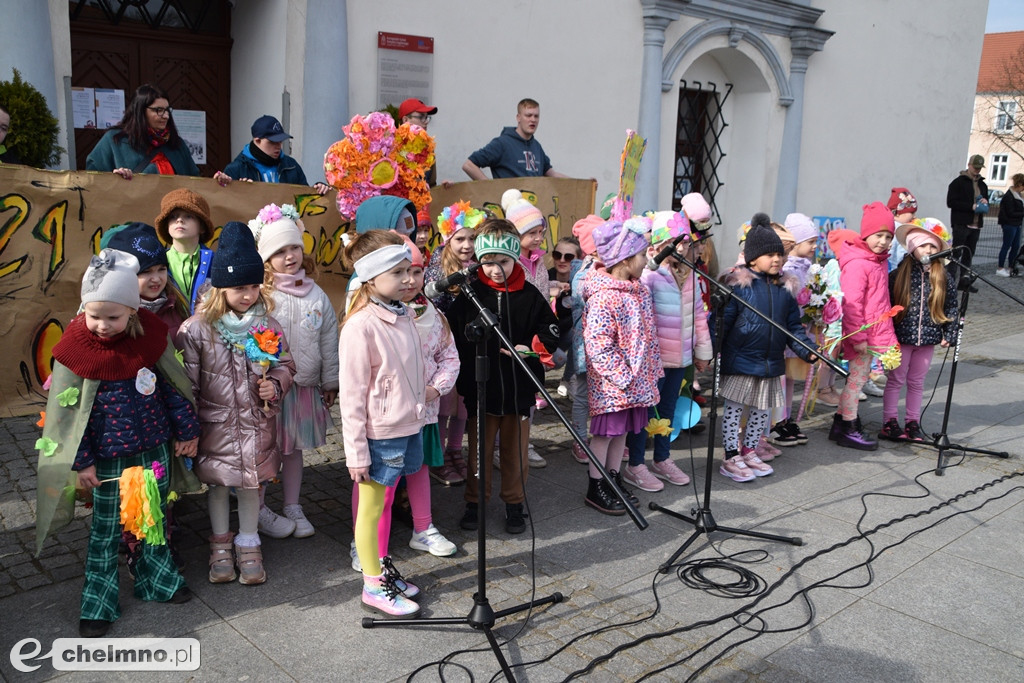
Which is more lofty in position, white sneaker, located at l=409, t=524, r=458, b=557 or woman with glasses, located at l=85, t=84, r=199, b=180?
woman with glasses, located at l=85, t=84, r=199, b=180

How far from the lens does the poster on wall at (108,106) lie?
798 centimetres

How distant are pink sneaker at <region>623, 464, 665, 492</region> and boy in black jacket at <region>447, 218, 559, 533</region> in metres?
1.01

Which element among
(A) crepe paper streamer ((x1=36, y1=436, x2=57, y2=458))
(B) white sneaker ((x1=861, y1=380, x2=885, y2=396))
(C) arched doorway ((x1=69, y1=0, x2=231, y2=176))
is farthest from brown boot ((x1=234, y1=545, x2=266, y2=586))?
(B) white sneaker ((x1=861, y1=380, x2=885, y2=396))

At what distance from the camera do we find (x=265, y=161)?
616cm

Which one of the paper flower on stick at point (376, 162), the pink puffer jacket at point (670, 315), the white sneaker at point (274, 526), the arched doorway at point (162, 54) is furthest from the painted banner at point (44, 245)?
the pink puffer jacket at point (670, 315)

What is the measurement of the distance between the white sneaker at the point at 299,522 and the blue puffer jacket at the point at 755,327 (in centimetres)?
293

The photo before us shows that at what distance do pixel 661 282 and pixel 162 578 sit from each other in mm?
3395

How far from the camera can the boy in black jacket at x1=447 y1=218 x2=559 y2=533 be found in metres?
4.55

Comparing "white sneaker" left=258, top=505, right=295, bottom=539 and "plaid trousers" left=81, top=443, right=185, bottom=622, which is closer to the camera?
"plaid trousers" left=81, top=443, right=185, bottom=622

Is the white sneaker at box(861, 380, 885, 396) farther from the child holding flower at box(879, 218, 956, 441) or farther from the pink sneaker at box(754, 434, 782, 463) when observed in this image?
the pink sneaker at box(754, 434, 782, 463)

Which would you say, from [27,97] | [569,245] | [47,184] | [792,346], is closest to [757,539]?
[792,346]

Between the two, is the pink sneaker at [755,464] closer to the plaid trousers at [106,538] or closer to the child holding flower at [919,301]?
the child holding flower at [919,301]

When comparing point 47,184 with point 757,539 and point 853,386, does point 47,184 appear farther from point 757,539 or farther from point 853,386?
point 853,386

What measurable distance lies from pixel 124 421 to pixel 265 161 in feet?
10.2
